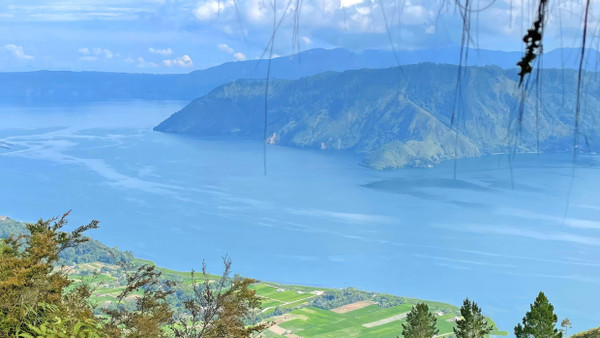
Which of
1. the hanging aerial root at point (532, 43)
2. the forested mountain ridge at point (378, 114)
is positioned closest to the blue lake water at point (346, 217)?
the forested mountain ridge at point (378, 114)

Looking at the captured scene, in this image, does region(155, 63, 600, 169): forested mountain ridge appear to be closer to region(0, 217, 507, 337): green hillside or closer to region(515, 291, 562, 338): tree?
region(0, 217, 507, 337): green hillside

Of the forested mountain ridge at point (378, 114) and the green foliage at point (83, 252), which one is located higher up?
the forested mountain ridge at point (378, 114)

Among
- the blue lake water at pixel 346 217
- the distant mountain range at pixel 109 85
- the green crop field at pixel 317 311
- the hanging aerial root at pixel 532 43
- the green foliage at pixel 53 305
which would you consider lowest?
the green crop field at pixel 317 311

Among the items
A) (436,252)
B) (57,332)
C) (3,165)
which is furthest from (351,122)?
(57,332)

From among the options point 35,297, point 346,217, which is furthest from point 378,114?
point 35,297

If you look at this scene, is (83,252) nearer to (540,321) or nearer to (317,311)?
(317,311)

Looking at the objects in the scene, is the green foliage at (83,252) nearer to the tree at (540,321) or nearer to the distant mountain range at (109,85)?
the tree at (540,321)
